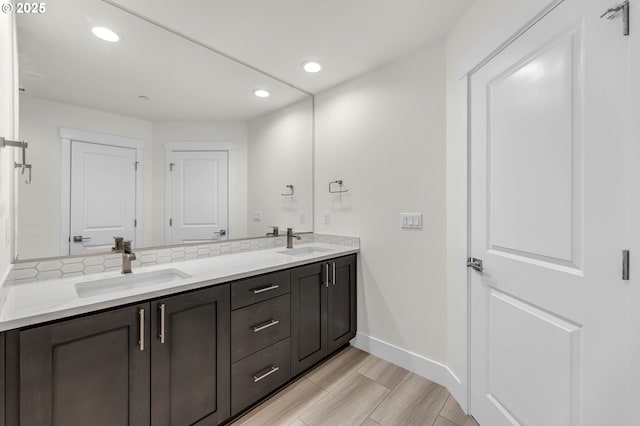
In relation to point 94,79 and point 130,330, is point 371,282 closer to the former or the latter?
point 130,330

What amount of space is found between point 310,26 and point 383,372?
2.55 meters

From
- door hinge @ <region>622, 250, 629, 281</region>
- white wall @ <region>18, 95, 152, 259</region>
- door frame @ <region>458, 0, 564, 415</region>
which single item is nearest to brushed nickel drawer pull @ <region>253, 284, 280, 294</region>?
white wall @ <region>18, 95, 152, 259</region>

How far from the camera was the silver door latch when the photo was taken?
147 cm

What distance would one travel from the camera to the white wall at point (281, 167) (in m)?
2.35

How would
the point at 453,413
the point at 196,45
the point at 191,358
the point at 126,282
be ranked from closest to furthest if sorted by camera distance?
1. the point at 191,358
2. the point at 126,282
3. the point at 453,413
4. the point at 196,45

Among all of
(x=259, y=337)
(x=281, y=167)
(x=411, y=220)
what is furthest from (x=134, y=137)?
(x=411, y=220)

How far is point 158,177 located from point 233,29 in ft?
3.67

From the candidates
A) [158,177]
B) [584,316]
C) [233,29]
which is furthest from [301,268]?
[233,29]

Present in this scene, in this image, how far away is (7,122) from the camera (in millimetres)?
1119

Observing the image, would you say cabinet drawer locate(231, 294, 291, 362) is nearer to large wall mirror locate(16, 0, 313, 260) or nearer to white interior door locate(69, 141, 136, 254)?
large wall mirror locate(16, 0, 313, 260)

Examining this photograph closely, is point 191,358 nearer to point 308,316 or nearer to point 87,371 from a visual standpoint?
point 87,371

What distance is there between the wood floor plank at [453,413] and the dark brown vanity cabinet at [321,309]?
868mm

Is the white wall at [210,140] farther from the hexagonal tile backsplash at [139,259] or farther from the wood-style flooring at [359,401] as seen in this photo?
the wood-style flooring at [359,401]

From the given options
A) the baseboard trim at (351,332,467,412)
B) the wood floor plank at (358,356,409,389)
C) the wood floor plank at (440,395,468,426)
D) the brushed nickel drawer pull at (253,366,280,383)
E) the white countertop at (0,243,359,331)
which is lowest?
the wood floor plank at (358,356,409,389)
